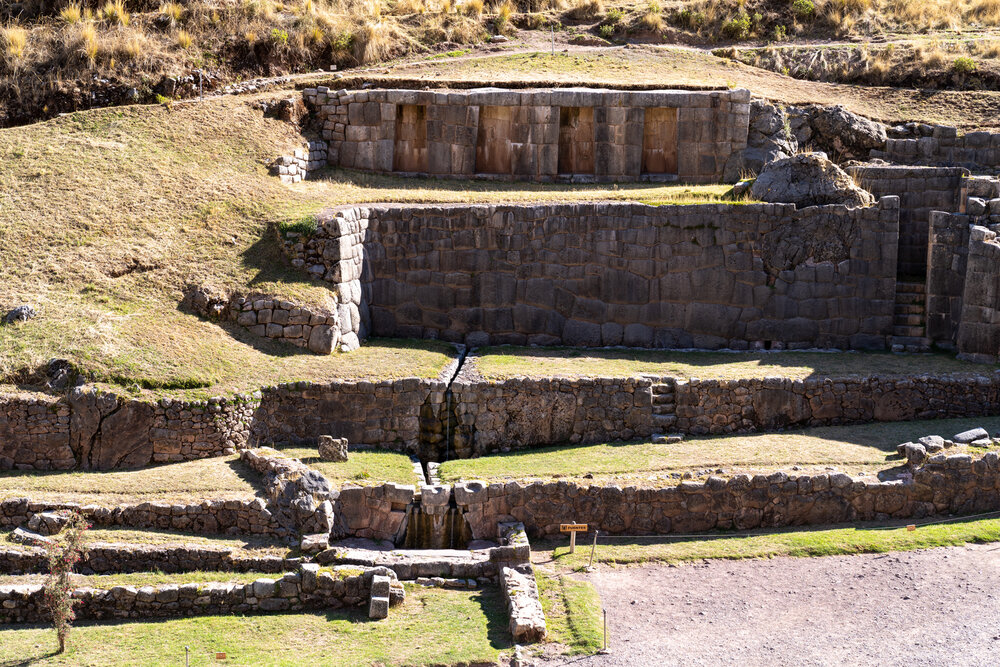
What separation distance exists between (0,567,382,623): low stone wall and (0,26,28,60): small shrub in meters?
17.2

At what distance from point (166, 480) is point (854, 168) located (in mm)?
14500

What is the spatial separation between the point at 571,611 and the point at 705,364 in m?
7.55

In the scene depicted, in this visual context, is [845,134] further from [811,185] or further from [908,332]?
[908,332]

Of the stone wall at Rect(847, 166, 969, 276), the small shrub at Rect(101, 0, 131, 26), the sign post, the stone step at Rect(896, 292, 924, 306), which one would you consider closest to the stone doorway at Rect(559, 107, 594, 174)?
the stone wall at Rect(847, 166, 969, 276)

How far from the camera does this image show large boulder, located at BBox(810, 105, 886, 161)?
96.7 ft

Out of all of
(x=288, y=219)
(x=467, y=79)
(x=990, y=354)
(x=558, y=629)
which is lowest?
(x=558, y=629)

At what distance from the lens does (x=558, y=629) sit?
16234 millimetres

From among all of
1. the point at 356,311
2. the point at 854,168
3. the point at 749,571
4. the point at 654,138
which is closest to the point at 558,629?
the point at 749,571

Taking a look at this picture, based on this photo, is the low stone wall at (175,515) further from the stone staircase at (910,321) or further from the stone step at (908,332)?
the stone step at (908,332)

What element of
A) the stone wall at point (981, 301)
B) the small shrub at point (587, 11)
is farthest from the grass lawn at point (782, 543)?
the small shrub at point (587, 11)

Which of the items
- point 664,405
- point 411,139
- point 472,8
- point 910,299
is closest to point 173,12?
point 411,139

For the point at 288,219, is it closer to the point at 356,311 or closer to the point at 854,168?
the point at 356,311

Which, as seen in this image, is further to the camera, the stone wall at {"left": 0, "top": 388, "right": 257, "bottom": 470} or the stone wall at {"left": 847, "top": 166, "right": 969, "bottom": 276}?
the stone wall at {"left": 847, "top": 166, "right": 969, "bottom": 276}

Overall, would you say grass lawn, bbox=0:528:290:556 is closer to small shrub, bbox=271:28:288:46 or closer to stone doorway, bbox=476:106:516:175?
stone doorway, bbox=476:106:516:175
